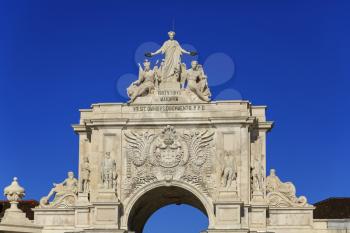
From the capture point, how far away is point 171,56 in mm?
52000

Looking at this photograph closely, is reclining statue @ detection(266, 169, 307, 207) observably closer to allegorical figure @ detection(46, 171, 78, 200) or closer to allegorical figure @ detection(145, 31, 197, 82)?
allegorical figure @ detection(145, 31, 197, 82)

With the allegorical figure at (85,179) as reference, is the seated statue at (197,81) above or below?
above

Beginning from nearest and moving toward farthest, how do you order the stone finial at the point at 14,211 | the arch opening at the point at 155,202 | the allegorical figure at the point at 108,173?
the stone finial at the point at 14,211, the allegorical figure at the point at 108,173, the arch opening at the point at 155,202

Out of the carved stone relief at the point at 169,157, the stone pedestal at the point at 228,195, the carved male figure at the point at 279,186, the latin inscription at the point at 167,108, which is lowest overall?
→ the stone pedestal at the point at 228,195

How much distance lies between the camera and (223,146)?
162 feet

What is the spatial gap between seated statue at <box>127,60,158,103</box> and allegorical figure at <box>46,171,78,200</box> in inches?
204

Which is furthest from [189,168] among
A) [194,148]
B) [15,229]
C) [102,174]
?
[15,229]

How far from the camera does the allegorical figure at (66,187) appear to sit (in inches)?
2009

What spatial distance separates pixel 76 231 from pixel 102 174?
3.19 metres

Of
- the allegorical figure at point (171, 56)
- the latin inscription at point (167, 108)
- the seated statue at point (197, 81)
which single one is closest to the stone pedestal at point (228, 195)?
the latin inscription at point (167, 108)

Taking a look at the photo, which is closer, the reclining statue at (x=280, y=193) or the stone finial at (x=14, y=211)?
the stone finial at (x=14, y=211)

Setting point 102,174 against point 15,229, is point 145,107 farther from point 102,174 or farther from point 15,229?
point 15,229

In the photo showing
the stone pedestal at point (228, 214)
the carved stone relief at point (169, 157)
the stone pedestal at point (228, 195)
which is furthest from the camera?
the carved stone relief at point (169, 157)

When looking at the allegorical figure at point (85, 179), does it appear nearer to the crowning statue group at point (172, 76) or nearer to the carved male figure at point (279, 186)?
the crowning statue group at point (172, 76)
